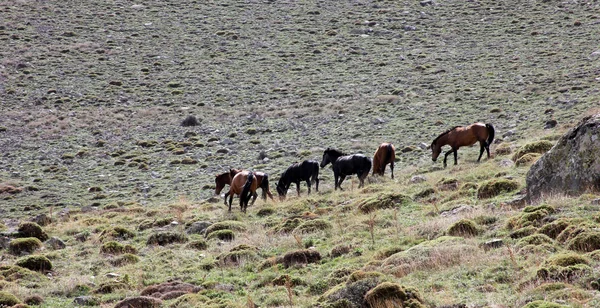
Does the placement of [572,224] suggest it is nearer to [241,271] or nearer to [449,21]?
[241,271]

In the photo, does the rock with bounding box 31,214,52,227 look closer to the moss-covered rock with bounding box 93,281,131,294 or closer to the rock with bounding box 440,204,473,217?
the moss-covered rock with bounding box 93,281,131,294

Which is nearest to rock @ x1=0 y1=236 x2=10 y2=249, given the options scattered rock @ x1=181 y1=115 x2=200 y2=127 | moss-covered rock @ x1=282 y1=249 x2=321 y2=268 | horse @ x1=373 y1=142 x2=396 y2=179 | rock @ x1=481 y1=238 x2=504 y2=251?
moss-covered rock @ x1=282 y1=249 x2=321 y2=268

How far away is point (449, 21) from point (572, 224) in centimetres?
5766

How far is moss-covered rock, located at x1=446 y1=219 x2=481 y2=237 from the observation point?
13.7m

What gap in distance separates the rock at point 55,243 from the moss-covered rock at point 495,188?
11.2 m

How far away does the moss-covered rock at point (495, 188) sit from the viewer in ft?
58.4

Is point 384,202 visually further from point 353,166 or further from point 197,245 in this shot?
point 353,166

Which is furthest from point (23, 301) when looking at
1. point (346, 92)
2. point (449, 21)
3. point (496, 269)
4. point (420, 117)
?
point (449, 21)

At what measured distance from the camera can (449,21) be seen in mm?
67750

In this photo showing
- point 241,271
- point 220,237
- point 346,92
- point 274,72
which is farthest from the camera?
point 274,72

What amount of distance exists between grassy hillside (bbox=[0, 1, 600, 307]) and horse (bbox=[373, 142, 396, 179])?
1.09 meters

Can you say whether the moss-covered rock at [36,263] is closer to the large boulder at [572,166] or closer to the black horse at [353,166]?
the large boulder at [572,166]

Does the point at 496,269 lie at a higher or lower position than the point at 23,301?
higher

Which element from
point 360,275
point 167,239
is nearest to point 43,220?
point 167,239
